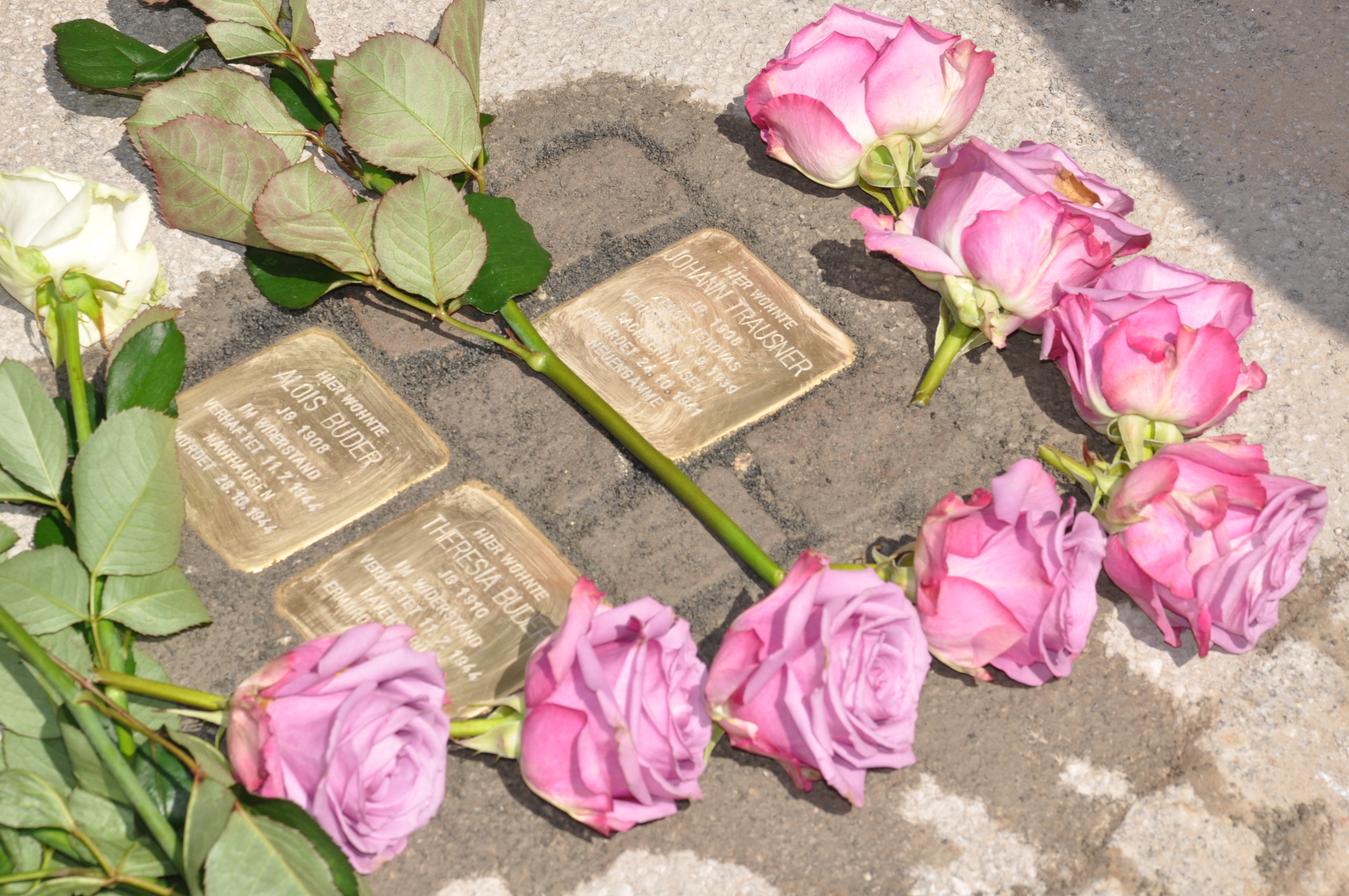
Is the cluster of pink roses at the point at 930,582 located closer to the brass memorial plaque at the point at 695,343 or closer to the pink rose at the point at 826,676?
the pink rose at the point at 826,676

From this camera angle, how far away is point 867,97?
1593 mm

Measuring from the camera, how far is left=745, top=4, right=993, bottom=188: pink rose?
1572mm

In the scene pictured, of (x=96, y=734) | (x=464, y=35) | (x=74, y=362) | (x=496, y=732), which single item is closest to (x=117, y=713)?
(x=96, y=734)

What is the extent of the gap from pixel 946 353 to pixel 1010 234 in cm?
20

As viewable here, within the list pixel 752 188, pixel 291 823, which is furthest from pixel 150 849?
pixel 752 188

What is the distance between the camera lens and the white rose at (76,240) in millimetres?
1370

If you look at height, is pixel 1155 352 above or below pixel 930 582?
above

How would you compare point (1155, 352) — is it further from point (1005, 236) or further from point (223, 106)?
point (223, 106)

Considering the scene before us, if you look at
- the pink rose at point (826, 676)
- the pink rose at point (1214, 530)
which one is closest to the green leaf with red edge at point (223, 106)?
the pink rose at point (826, 676)

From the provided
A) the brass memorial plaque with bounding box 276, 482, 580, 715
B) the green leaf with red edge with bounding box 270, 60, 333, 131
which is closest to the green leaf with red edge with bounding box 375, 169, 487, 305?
the brass memorial plaque with bounding box 276, 482, 580, 715

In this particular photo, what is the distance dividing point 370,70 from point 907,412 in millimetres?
903

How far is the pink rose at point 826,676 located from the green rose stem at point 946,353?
0.49 meters

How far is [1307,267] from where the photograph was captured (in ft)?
5.91

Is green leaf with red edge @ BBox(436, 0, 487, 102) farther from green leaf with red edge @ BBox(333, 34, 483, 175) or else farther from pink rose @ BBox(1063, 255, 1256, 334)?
pink rose @ BBox(1063, 255, 1256, 334)
